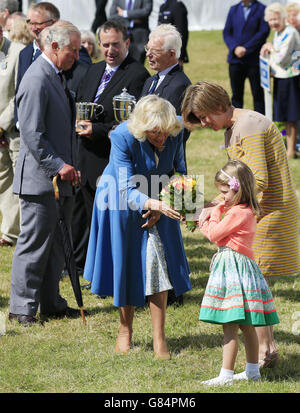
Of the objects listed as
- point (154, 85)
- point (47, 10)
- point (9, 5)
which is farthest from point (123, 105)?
point (9, 5)

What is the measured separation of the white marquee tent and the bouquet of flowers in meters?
17.1

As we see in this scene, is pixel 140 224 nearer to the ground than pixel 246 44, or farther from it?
nearer to the ground

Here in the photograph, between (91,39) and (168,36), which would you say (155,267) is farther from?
(91,39)

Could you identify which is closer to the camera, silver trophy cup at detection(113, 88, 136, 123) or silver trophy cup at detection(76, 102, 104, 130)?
silver trophy cup at detection(113, 88, 136, 123)

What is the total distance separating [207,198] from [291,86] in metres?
2.92

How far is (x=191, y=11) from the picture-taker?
23.9 m

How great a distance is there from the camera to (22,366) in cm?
536

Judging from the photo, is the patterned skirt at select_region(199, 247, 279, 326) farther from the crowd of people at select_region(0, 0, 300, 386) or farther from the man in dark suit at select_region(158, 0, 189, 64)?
the man in dark suit at select_region(158, 0, 189, 64)

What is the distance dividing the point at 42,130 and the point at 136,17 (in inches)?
365

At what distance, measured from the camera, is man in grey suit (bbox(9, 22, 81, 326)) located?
598 cm

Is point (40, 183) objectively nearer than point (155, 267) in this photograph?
No

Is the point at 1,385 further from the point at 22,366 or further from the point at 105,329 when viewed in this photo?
the point at 105,329

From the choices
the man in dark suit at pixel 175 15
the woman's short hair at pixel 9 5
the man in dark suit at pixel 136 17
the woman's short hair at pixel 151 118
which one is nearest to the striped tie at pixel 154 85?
the woman's short hair at pixel 151 118

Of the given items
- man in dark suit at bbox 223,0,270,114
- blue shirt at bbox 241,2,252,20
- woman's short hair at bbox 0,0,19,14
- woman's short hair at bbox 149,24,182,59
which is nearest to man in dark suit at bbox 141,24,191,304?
woman's short hair at bbox 149,24,182,59
